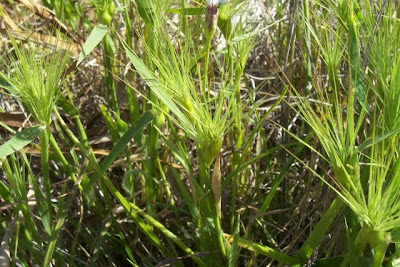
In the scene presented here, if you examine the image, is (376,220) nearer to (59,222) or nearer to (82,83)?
(59,222)

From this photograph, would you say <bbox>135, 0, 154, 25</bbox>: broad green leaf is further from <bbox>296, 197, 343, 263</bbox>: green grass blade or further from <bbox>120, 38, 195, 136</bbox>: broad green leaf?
<bbox>296, 197, 343, 263</bbox>: green grass blade

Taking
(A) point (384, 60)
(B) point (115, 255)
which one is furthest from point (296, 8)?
(B) point (115, 255)

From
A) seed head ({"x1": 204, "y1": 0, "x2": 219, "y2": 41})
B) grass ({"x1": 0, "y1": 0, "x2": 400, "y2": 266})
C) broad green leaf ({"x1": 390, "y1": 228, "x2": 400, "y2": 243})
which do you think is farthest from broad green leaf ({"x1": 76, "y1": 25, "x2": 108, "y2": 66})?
broad green leaf ({"x1": 390, "y1": 228, "x2": 400, "y2": 243})

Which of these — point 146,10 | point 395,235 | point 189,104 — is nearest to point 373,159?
point 395,235

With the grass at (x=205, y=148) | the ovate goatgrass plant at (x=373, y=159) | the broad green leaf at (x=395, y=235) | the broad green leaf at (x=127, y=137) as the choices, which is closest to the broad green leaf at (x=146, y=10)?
the grass at (x=205, y=148)

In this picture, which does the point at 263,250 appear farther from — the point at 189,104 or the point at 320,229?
the point at 189,104

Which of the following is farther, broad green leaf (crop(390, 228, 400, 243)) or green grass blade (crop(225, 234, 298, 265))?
green grass blade (crop(225, 234, 298, 265))

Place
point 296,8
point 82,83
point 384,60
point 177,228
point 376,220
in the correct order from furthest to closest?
point 82,83 < point 177,228 < point 296,8 < point 384,60 < point 376,220

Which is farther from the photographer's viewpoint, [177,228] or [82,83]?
[82,83]

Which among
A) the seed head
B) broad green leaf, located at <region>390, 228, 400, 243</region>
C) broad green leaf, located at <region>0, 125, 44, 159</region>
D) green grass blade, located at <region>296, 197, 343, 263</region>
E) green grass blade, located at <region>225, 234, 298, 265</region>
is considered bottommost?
green grass blade, located at <region>225, 234, 298, 265</region>
